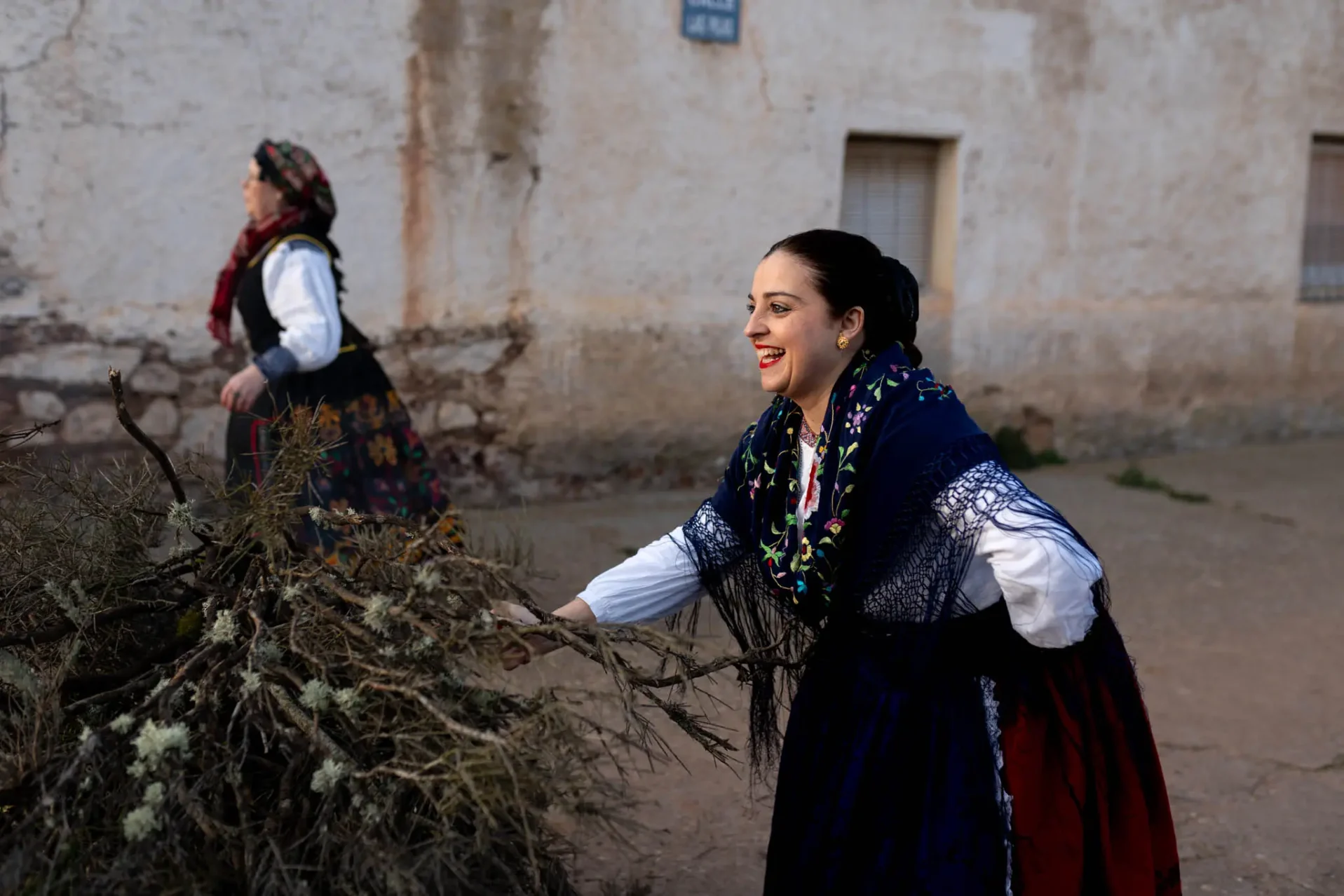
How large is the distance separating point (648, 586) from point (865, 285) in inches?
23.7

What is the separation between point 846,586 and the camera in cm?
196

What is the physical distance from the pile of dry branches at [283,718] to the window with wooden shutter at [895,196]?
212 inches

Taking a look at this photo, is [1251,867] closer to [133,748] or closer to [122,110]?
[133,748]

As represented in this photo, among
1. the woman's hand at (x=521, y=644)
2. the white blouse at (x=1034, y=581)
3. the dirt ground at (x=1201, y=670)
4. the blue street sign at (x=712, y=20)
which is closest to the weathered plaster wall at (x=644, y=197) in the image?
the blue street sign at (x=712, y=20)

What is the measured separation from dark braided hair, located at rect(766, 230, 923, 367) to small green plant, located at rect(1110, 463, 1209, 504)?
210 inches

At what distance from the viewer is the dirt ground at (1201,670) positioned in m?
2.90

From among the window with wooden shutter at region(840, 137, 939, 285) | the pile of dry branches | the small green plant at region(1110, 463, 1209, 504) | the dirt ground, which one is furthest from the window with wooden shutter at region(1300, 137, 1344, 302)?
the pile of dry branches

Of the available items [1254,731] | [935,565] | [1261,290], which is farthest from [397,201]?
[1261,290]

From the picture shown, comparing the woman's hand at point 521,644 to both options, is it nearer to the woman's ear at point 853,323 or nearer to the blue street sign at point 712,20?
the woman's ear at point 853,323

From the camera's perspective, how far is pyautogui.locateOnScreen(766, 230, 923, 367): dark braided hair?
1983 millimetres

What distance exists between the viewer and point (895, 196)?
22.9 ft

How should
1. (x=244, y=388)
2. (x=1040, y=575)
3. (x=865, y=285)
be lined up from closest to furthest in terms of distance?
1. (x=1040, y=575)
2. (x=865, y=285)
3. (x=244, y=388)

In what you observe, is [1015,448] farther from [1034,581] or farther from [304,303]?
[1034,581]

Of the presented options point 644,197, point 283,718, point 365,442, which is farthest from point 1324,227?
point 283,718
